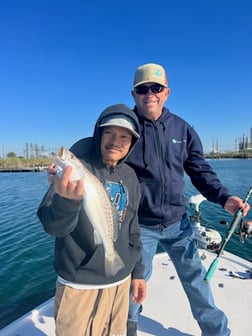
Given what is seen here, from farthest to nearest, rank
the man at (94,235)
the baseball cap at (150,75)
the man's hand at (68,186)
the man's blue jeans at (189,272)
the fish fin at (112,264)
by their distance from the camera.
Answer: the man's blue jeans at (189,272)
the baseball cap at (150,75)
the fish fin at (112,264)
the man at (94,235)
the man's hand at (68,186)

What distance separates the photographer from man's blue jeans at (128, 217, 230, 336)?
2674mm

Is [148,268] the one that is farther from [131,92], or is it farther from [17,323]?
[131,92]

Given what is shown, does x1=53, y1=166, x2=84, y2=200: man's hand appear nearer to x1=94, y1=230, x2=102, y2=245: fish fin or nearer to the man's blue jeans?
x1=94, y1=230, x2=102, y2=245: fish fin

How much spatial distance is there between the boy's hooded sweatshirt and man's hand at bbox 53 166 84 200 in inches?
1.9

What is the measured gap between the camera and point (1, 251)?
8547 mm

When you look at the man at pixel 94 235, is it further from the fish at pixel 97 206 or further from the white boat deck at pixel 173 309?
the white boat deck at pixel 173 309

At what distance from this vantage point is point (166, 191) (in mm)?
2637

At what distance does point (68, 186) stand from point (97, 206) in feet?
0.78

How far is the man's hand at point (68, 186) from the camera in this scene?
4.77 feet

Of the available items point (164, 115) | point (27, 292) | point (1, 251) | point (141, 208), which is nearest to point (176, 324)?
point (141, 208)

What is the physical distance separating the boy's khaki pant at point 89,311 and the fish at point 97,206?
0.82ft

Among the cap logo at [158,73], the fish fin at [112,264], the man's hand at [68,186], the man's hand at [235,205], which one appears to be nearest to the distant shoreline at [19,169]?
the cap logo at [158,73]

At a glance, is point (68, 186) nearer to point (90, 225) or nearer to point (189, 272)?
point (90, 225)

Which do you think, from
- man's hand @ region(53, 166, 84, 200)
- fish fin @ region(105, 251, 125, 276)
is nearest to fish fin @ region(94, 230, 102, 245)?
fish fin @ region(105, 251, 125, 276)
